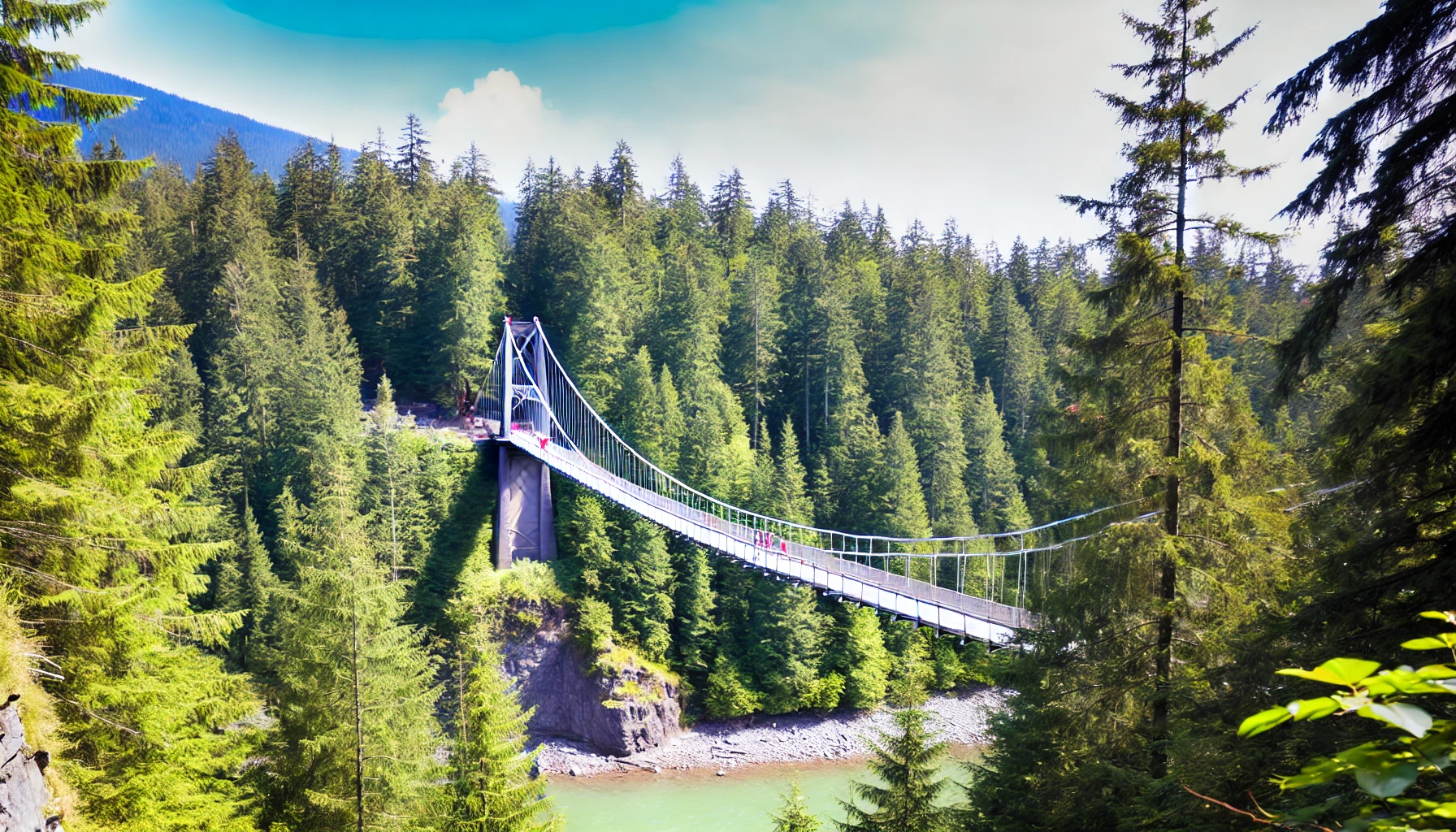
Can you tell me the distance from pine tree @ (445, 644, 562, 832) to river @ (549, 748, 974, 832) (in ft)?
23.4

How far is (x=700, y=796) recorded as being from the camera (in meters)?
17.0

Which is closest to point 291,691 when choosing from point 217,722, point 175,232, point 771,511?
point 217,722

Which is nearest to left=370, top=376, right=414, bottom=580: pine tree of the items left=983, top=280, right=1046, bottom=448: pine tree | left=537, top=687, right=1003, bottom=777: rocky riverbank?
left=537, top=687, right=1003, bottom=777: rocky riverbank

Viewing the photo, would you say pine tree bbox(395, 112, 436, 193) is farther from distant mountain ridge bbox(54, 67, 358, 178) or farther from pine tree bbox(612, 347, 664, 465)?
distant mountain ridge bbox(54, 67, 358, 178)

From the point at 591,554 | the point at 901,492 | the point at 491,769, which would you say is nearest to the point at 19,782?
the point at 491,769

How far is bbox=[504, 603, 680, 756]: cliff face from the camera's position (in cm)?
1881

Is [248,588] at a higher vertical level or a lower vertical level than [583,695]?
higher

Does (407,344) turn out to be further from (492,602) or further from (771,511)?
(771,511)

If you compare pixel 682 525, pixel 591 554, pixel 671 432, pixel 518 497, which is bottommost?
pixel 591 554

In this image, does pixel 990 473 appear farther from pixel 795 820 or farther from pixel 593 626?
pixel 795 820

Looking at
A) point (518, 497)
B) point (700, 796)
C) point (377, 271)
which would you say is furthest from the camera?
point (377, 271)

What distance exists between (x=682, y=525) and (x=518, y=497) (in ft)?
20.4

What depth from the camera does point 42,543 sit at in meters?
5.93

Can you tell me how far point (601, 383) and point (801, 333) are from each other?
790 centimetres
